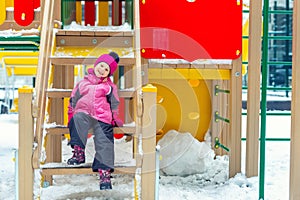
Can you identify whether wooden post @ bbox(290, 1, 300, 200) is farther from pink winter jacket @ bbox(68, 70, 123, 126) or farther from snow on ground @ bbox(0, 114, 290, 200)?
pink winter jacket @ bbox(68, 70, 123, 126)

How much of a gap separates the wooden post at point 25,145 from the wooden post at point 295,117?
1.68 metres

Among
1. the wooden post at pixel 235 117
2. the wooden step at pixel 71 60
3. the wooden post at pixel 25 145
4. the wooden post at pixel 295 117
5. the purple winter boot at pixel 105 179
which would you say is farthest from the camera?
the wooden post at pixel 235 117

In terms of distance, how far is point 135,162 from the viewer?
11.6 feet

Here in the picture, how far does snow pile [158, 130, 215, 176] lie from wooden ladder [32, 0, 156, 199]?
82 cm

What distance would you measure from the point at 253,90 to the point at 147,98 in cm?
164

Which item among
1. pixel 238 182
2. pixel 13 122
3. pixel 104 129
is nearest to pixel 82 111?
pixel 104 129

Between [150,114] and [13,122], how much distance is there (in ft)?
25.6

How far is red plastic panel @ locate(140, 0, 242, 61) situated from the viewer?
4.58 metres

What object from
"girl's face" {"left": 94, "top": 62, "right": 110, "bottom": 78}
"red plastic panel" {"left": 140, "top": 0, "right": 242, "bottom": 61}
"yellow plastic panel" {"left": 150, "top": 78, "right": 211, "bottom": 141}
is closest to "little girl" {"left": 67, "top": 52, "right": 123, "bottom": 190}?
"girl's face" {"left": 94, "top": 62, "right": 110, "bottom": 78}

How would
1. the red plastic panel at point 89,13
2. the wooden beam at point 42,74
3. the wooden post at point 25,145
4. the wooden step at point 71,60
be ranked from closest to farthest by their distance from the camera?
the wooden post at point 25,145 → the wooden beam at point 42,74 → the wooden step at point 71,60 → the red plastic panel at point 89,13

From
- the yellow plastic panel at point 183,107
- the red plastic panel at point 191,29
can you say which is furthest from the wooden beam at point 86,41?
the yellow plastic panel at point 183,107

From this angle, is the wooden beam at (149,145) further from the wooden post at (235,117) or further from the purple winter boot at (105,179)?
the wooden post at (235,117)

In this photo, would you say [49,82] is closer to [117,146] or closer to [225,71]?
[225,71]

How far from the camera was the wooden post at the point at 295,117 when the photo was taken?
8.79 feet
